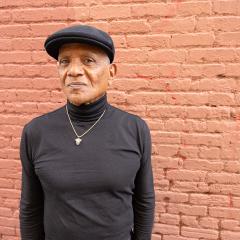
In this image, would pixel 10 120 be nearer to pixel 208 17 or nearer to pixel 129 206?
pixel 129 206

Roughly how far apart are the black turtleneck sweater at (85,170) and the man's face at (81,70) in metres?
0.08

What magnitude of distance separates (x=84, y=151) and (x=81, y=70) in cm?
40

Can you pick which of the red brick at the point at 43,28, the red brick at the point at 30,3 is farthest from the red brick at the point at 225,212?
the red brick at the point at 30,3

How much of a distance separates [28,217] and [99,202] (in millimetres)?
472

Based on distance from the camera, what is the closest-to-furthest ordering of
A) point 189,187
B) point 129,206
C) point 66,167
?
1. point 66,167
2. point 129,206
3. point 189,187

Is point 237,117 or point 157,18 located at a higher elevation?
point 157,18

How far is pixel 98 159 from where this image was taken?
176cm

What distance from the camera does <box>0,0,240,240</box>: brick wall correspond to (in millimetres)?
2439

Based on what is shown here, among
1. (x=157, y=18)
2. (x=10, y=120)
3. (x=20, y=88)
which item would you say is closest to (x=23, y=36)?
(x=20, y=88)

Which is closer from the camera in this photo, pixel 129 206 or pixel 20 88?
pixel 129 206

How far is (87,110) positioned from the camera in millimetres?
1810

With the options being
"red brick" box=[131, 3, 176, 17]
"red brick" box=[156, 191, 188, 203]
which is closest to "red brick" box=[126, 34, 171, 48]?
"red brick" box=[131, 3, 176, 17]

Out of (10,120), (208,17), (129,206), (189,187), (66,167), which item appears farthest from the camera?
(10,120)

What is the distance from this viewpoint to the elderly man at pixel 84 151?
5.67 feet
